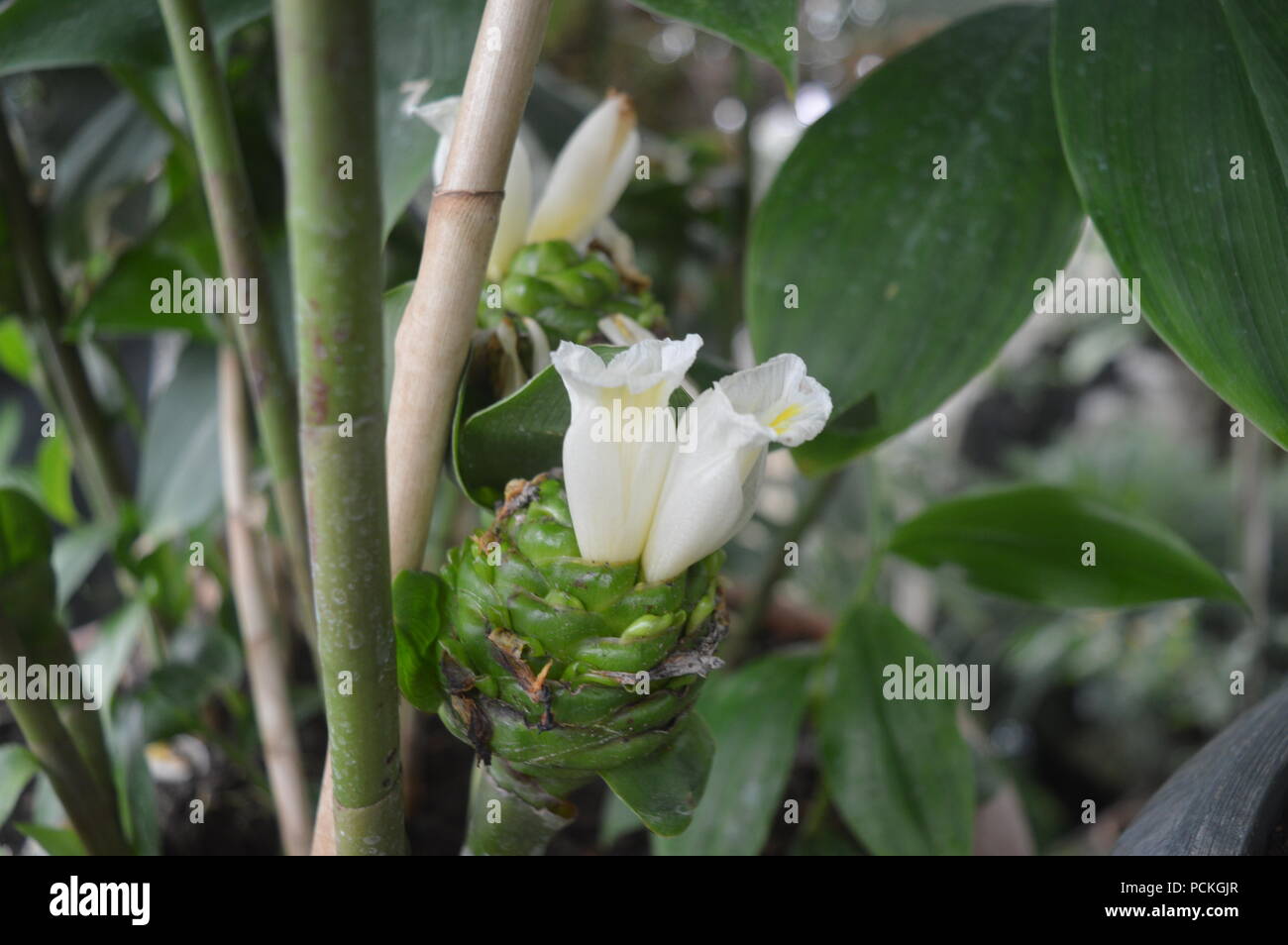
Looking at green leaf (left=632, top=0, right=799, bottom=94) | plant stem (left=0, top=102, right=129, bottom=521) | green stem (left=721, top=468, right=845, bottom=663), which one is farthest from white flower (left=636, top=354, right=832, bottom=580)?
plant stem (left=0, top=102, right=129, bottom=521)

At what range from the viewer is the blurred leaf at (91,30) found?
0.36 metres

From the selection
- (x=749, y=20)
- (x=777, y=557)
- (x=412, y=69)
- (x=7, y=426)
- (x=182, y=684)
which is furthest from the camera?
(x=7, y=426)

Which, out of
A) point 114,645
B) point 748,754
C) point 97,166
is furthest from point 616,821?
point 97,166

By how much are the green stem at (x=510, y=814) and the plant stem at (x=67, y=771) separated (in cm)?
18

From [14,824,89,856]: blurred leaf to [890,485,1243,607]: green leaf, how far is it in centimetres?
43

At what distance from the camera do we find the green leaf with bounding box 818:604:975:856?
50 cm

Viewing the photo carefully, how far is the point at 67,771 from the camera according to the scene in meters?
0.38

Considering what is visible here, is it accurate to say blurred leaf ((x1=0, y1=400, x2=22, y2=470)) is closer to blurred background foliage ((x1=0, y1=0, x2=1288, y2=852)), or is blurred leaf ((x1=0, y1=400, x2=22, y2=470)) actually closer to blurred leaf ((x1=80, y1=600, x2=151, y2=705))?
blurred background foliage ((x1=0, y1=0, x2=1288, y2=852))
